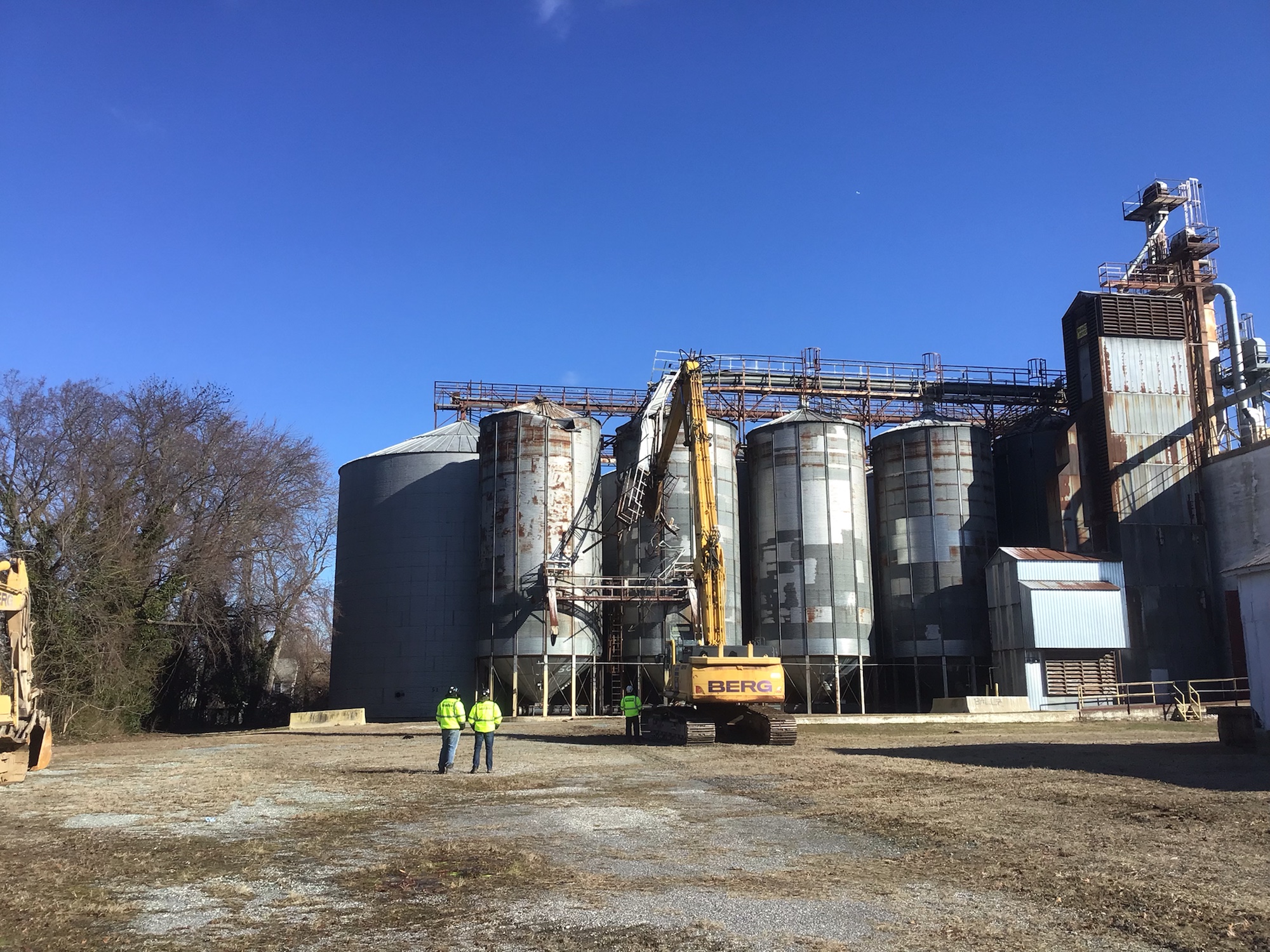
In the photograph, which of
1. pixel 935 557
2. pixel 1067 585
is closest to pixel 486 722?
pixel 1067 585

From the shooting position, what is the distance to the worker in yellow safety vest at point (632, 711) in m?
27.5

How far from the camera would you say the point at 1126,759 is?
19.8 metres

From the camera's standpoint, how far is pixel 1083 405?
45.9 m

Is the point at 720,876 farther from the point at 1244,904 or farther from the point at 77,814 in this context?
the point at 77,814

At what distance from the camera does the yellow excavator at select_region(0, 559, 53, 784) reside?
1580 cm

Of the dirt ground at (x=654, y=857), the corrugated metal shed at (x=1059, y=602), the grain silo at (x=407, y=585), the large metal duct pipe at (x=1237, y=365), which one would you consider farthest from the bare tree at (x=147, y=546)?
the large metal duct pipe at (x=1237, y=365)

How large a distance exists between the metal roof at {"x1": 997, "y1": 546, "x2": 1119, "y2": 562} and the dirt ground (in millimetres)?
22378

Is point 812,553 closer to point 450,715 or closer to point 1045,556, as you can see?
point 1045,556

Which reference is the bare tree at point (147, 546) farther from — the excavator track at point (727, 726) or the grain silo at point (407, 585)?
the excavator track at point (727, 726)

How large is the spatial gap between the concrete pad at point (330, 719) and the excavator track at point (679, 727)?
15.6m

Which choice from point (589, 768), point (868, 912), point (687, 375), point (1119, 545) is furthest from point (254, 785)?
point (1119, 545)

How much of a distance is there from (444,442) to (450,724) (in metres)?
31.9

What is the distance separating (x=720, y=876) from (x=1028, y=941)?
2991 millimetres

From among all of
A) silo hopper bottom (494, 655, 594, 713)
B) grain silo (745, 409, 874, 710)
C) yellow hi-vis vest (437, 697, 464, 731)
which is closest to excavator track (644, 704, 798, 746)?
yellow hi-vis vest (437, 697, 464, 731)
